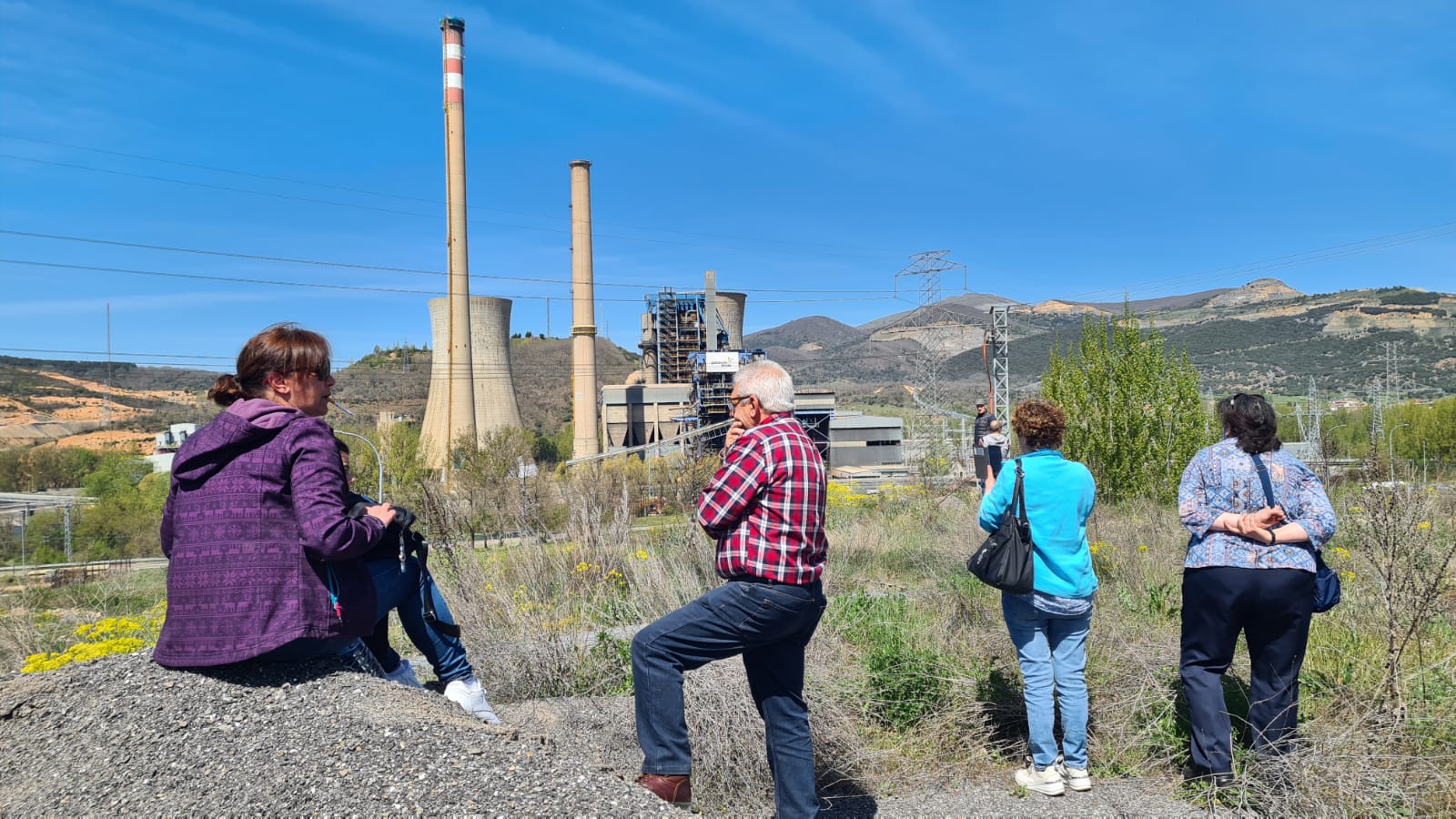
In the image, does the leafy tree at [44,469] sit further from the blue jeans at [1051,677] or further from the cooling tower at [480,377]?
the blue jeans at [1051,677]

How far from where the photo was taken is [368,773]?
2.58 metres

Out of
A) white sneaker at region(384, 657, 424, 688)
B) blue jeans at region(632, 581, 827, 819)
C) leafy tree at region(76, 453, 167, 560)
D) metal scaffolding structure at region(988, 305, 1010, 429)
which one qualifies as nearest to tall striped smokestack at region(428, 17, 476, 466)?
leafy tree at region(76, 453, 167, 560)

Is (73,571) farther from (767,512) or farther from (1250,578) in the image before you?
(1250,578)

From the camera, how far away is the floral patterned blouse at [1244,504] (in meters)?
3.55

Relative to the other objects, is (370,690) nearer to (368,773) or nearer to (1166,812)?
(368,773)

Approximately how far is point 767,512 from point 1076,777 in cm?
204

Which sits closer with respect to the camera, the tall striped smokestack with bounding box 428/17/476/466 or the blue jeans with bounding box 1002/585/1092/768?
the blue jeans with bounding box 1002/585/1092/768

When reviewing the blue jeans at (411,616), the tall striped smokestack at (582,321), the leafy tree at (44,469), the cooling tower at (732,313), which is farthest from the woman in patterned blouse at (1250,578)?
the leafy tree at (44,469)

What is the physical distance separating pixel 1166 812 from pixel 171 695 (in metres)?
3.72

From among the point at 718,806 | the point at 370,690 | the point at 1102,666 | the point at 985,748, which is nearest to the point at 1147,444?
the point at 1102,666

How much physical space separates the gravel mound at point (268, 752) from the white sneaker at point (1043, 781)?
1863 millimetres

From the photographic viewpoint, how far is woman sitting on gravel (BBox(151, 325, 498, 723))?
Answer: 9.00 feet

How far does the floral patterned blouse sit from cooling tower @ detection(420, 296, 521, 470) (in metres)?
35.2

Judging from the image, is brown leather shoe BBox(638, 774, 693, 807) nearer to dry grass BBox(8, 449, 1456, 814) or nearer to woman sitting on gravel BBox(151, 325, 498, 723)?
dry grass BBox(8, 449, 1456, 814)
